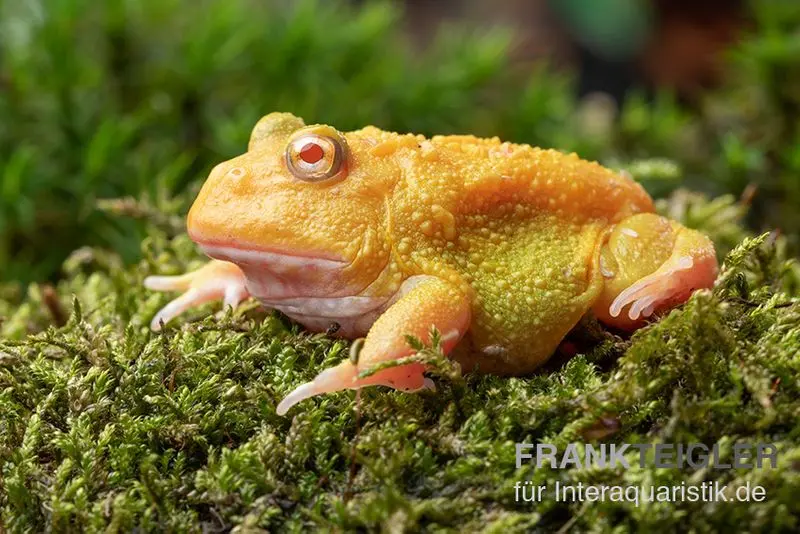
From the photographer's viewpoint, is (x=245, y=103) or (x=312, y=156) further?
(x=245, y=103)

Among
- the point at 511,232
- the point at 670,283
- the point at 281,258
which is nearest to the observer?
the point at 281,258

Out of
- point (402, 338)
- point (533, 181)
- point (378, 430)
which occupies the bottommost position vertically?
point (378, 430)

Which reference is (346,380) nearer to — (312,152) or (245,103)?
(312,152)

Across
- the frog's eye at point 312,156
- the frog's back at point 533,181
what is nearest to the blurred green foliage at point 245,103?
the frog's eye at point 312,156

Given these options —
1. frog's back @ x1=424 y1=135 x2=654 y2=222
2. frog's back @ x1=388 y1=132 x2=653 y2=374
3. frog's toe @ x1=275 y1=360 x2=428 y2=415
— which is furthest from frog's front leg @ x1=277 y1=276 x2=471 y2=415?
frog's back @ x1=424 y1=135 x2=654 y2=222

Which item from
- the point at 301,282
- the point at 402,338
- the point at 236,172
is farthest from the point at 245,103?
the point at 402,338

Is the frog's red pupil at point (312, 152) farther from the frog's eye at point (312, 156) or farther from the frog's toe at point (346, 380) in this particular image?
the frog's toe at point (346, 380)
